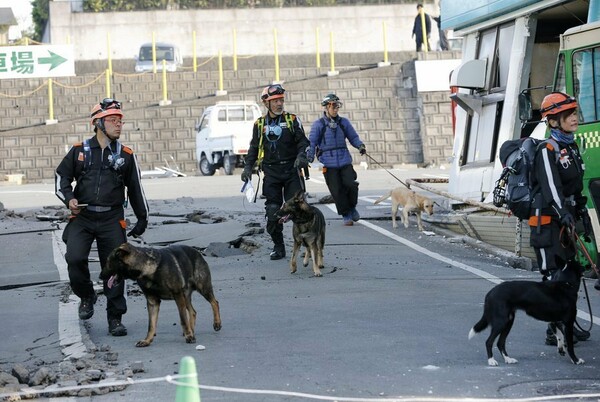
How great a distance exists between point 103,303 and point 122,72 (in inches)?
1360

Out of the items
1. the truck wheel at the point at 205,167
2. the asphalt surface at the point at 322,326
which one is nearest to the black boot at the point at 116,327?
the asphalt surface at the point at 322,326

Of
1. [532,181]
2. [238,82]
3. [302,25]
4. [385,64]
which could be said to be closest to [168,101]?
[238,82]

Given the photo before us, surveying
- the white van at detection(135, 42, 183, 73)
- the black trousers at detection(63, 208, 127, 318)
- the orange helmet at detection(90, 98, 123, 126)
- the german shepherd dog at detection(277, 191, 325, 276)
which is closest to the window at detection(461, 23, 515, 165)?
the german shepherd dog at detection(277, 191, 325, 276)

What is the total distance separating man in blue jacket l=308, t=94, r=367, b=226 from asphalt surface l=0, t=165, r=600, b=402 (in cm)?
45

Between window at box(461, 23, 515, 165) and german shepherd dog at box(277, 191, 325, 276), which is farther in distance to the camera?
window at box(461, 23, 515, 165)

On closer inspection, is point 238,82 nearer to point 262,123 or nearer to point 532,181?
point 262,123

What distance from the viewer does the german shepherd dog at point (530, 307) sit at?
886 centimetres

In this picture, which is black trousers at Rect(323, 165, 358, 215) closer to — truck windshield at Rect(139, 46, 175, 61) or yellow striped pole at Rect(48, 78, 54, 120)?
yellow striped pole at Rect(48, 78, 54, 120)

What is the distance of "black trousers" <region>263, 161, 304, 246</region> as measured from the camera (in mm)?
15016

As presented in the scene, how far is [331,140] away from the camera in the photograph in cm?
1856

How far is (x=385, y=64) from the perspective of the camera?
44.2 metres

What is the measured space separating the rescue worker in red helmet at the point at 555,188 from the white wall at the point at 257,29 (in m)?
43.0

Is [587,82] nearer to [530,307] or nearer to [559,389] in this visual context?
[530,307]

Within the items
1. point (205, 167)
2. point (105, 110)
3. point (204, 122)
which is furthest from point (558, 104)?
point (204, 122)
